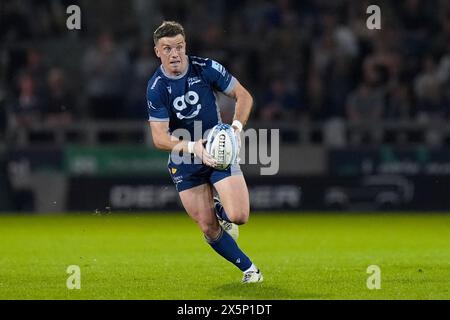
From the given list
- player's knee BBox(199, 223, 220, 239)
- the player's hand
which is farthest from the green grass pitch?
the player's hand

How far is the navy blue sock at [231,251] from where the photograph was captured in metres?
9.34

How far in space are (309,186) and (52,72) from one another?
476cm

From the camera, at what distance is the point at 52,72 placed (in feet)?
61.3

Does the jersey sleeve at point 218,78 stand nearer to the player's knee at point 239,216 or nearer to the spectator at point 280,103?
the player's knee at point 239,216

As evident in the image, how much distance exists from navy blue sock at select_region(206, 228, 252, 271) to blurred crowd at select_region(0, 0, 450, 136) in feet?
Answer: 27.0

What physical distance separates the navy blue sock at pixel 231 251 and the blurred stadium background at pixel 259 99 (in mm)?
7946

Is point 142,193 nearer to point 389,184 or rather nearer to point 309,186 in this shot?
point 309,186

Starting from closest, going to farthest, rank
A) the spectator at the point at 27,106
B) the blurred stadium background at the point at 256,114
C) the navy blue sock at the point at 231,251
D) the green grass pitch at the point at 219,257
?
the green grass pitch at the point at 219,257
the navy blue sock at the point at 231,251
the blurred stadium background at the point at 256,114
the spectator at the point at 27,106

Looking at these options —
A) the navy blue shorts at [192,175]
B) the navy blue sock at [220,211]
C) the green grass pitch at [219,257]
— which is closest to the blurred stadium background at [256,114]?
the green grass pitch at [219,257]

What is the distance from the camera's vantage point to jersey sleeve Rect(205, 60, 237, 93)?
9.57 metres
